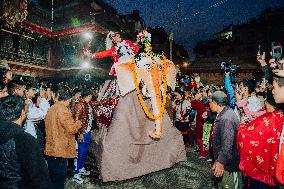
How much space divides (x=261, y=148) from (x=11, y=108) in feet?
8.78

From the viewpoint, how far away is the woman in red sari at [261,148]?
2.86m

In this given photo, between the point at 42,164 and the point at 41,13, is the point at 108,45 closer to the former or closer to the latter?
the point at 42,164

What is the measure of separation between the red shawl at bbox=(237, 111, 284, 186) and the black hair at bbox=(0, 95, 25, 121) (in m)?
A: 2.52

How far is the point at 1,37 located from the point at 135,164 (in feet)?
57.8

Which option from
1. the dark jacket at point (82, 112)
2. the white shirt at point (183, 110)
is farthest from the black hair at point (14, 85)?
the white shirt at point (183, 110)

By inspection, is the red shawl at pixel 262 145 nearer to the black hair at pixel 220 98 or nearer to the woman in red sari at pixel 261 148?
the woman in red sari at pixel 261 148

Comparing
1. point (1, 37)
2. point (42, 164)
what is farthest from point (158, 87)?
point (1, 37)

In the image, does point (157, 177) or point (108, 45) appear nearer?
point (157, 177)

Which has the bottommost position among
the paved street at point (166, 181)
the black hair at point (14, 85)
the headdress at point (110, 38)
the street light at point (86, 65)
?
the paved street at point (166, 181)

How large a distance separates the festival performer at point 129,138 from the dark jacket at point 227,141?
2.25m

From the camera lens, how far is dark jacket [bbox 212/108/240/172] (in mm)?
3639

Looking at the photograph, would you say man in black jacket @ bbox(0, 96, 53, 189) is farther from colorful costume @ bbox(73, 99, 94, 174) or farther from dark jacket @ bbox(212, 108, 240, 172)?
colorful costume @ bbox(73, 99, 94, 174)

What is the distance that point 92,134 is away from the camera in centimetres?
677

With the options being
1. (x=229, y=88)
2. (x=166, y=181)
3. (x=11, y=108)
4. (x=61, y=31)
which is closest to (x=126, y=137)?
(x=166, y=181)
